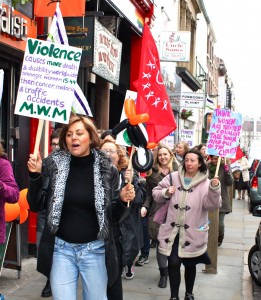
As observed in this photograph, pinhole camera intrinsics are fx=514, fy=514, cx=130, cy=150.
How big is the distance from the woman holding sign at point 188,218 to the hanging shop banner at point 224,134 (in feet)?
4.13

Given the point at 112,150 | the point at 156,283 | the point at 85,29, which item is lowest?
the point at 156,283

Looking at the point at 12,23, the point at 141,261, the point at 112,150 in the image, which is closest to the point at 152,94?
the point at 112,150

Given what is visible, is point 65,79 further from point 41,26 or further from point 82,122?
point 41,26

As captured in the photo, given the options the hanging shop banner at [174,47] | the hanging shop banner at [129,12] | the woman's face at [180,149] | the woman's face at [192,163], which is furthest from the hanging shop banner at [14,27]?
the hanging shop banner at [174,47]

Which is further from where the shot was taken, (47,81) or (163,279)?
(163,279)

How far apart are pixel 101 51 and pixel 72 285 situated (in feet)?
19.3

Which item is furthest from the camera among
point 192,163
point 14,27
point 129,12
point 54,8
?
point 129,12

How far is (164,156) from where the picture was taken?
23.1 feet

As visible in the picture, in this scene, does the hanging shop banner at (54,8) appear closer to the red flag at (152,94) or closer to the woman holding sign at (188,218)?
the red flag at (152,94)

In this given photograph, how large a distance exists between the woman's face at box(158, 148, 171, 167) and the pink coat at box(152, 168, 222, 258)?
143 centimetres

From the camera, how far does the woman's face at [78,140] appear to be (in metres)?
3.61

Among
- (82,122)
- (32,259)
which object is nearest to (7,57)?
(32,259)

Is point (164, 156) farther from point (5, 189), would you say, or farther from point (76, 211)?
point (76, 211)

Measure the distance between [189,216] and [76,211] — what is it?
7.16 feet
